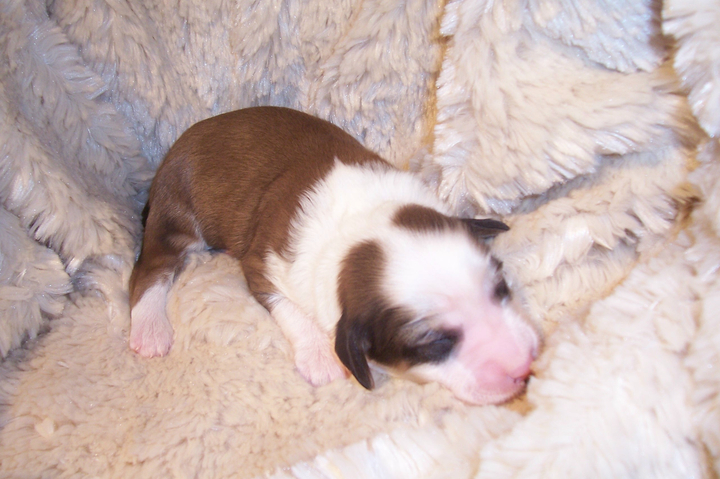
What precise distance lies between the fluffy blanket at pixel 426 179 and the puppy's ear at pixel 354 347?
120 mm

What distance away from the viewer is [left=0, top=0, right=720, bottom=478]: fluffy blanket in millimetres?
1240

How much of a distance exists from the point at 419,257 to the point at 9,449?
4.32ft

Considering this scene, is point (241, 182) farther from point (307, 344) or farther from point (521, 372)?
point (521, 372)

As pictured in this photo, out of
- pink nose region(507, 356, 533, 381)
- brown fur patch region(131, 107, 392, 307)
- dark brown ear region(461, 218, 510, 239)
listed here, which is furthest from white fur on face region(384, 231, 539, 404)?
brown fur patch region(131, 107, 392, 307)

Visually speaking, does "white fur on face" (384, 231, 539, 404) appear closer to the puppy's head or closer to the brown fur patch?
the puppy's head

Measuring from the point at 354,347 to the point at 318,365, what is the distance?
0.27 metres

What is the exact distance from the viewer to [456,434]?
1.36 m

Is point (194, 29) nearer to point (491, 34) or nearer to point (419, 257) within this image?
point (491, 34)

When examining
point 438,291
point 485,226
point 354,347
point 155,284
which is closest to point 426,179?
point 485,226

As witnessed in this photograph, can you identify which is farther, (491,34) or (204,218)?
(204,218)

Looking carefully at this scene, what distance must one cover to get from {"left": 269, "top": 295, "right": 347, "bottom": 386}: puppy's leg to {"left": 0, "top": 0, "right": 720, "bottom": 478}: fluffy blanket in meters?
0.05

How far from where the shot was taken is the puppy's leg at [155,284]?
1.91 m

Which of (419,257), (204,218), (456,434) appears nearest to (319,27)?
(204,218)

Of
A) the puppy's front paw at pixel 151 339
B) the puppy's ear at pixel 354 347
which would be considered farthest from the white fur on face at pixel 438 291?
the puppy's front paw at pixel 151 339
